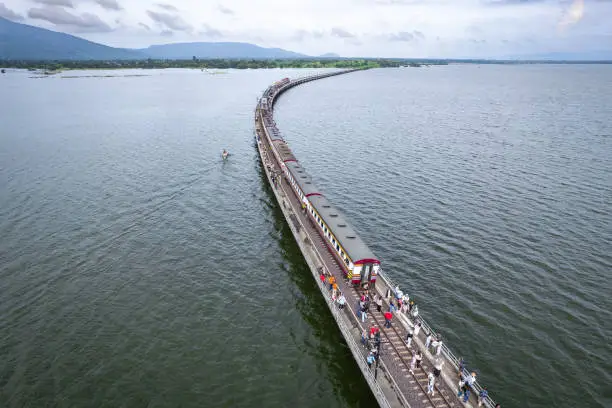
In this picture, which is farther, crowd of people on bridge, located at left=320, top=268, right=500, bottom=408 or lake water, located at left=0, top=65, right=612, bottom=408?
lake water, located at left=0, top=65, right=612, bottom=408

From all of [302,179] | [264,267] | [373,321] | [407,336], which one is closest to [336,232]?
[264,267]

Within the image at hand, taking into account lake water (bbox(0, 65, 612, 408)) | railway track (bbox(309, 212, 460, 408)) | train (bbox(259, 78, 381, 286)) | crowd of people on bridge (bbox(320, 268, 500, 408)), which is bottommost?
lake water (bbox(0, 65, 612, 408))

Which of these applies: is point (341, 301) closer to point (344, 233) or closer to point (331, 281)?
point (331, 281)

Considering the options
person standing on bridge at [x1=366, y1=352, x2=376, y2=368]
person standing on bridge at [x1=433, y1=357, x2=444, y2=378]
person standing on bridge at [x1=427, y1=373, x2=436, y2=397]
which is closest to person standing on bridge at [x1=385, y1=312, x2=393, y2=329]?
person standing on bridge at [x1=366, y1=352, x2=376, y2=368]

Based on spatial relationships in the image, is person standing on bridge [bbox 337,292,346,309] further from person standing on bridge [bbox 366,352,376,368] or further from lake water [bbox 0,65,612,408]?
person standing on bridge [bbox 366,352,376,368]

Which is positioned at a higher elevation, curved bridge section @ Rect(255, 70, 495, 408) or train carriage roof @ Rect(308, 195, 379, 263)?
train carriage roof @ Rect(308, 195, 379, 263)

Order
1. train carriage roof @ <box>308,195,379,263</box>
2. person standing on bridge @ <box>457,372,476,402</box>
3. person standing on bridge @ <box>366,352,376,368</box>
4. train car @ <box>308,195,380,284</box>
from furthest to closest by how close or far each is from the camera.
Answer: train carriage roof @ <box>308,195,379,263</box> → train car @ <box>308,195,380,284</box> → person standing on bridge @ <box>366,352,376,368</box> → person standing on bridge @ <box>457,372,476,402</box>

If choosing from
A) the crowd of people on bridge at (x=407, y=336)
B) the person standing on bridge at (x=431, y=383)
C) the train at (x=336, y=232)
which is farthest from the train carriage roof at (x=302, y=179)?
the person standing on bridge at (x=431, y=383)

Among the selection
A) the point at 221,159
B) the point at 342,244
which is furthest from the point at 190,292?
the point at 221,159
